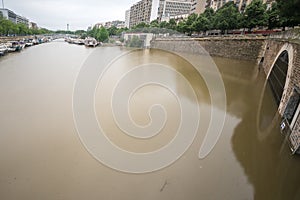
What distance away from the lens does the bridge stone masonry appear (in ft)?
19.4

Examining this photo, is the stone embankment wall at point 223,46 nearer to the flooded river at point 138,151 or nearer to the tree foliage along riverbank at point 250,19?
the tree foliage along riverbank at point 250,19

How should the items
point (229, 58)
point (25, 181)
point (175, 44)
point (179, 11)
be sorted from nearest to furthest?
point (25, 181) → point (229, 58) → point (175, 44) → point (179, 11)

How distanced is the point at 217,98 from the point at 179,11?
226 feet

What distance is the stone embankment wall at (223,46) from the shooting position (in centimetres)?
2012

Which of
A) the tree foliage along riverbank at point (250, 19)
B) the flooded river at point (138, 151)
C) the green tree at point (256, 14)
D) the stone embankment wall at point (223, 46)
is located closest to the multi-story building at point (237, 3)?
the tree foliage along riverbank at point (250, 19)

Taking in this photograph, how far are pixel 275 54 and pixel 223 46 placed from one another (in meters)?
11.7

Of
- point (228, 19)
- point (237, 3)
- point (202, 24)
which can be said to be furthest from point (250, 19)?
point (237, 3)

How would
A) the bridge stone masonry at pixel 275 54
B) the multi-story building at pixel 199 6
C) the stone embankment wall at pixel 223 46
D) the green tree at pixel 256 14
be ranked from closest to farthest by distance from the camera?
the bridge stone masonry at pixel 275 54 < the stone embankment wall at pixel 223 46 < the green tree at pixel 256 14 < the multi-story building at pixel 199 6

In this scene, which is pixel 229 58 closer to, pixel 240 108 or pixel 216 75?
pixel 216 75

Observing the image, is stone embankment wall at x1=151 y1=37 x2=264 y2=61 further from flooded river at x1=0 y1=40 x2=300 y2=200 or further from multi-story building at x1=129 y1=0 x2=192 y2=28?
multi-story building at x1=129 y1=0 x2=192 y2=28

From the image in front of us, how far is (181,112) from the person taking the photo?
7.29 m

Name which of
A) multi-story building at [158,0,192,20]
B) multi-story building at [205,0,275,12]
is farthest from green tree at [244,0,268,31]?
multi-story building at [158,0,192,20]

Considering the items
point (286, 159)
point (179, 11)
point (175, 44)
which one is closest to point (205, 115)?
point (286, 159)

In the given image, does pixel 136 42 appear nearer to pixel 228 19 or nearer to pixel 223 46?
pixel 228 19
